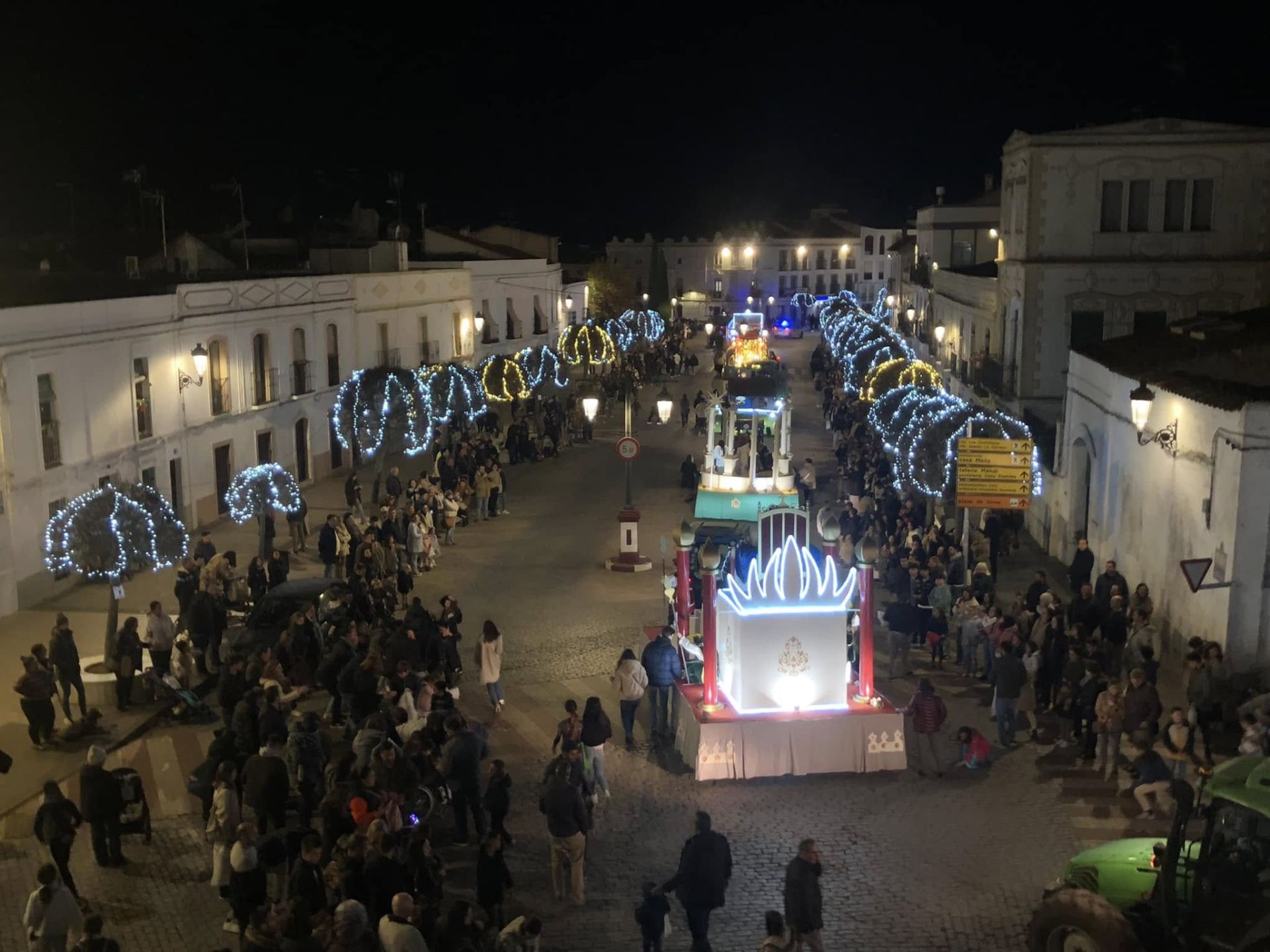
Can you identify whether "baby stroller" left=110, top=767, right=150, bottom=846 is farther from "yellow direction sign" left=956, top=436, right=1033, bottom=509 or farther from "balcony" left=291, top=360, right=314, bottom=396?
"balcony" left=291, top=360, right=314, bottom=396

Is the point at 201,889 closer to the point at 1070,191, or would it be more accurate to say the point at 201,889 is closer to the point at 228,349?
the point at 228,349

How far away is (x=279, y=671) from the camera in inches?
564

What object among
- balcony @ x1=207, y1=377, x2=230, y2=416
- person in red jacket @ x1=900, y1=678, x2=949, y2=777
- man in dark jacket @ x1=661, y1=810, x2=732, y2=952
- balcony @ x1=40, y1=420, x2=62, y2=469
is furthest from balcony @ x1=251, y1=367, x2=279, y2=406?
man in dark jacket @ x1=661, y1=810, x2=732, y2=952

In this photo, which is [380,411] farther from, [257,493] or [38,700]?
[38,700]

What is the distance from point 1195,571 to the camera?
50.4 ft

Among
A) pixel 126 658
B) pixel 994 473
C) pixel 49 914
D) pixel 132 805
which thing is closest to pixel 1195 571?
pixel 994 473

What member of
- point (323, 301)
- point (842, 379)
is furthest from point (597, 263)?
point (323, 301)

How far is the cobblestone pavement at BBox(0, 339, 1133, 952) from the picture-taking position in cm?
1058

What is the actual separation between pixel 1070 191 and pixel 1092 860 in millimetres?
23219

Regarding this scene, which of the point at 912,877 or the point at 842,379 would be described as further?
the point at 842,379

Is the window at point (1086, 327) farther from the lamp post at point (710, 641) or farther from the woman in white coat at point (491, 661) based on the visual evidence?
the woman in white coat at point (491, 661)

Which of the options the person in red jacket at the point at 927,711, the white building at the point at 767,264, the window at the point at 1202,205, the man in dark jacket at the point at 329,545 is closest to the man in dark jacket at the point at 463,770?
the person in red jacket at the point at 927,711

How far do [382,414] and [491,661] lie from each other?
15.8m

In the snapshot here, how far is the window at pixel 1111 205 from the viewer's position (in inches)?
1171
